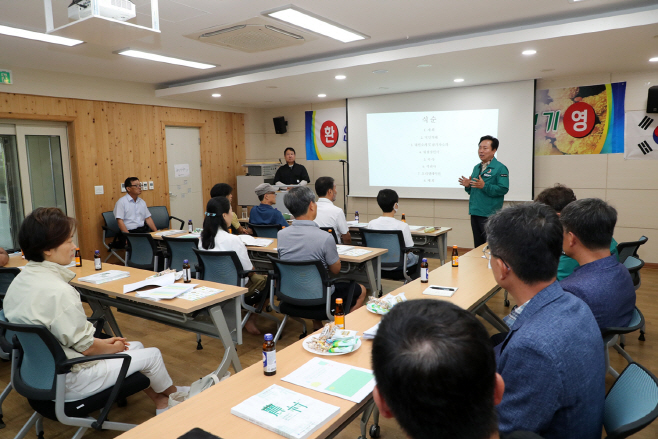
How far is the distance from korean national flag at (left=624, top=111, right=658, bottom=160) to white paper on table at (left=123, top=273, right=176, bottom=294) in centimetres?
638

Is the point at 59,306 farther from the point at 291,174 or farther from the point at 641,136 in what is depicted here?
the point at 641,136


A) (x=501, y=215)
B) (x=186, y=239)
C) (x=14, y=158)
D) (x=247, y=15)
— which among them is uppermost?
(x=247, y=15)

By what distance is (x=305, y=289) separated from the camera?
3.33m

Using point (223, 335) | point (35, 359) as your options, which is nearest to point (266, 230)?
point (223, 335)

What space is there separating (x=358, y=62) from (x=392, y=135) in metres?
2.76

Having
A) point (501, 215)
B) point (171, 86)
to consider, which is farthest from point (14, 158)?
point (501, 215)

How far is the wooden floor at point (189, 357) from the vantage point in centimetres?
260

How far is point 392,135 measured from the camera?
7.97m

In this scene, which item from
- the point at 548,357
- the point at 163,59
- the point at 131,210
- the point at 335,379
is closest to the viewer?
the point at 548,357

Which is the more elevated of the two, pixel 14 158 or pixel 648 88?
pixel 648 88

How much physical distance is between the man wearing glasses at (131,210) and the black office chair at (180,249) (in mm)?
2481

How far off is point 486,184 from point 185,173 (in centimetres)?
561

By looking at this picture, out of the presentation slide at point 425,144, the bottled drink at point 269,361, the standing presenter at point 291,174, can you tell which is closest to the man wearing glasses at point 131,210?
the standing presenter at point 291,174

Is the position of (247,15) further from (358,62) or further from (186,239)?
(186,239)
